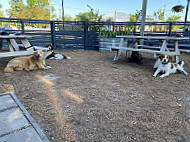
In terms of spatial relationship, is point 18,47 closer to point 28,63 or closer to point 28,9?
point 28,63

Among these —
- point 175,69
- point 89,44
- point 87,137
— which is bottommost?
point 87,137

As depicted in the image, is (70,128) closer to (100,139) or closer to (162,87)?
(100,139)

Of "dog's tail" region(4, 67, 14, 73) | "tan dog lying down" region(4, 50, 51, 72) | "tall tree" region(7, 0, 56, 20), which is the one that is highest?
"tall tree" region(7, 0, 56, 20)

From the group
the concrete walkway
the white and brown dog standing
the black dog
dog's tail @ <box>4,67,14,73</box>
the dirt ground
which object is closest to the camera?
the concrete walkway

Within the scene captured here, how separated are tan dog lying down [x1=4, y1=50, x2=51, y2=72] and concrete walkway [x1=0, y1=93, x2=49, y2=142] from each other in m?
1.93

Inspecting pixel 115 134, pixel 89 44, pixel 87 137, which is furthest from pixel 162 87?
pixel 89 44

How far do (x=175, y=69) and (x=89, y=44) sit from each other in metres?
4.86

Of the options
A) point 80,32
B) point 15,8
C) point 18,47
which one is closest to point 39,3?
point 15,8

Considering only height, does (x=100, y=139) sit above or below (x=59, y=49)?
below

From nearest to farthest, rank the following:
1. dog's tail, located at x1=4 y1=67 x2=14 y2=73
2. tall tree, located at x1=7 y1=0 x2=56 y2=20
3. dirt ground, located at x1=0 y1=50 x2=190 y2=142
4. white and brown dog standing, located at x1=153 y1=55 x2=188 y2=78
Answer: dirt ground, located at x1=0 y1=50 x2=190 y2=142
white and brown dog standing, located at x1=153 y1=55 x2=188 y2=78
dog's tail, located at x1=4 y1=67 x2=14 y2=73
tall tree, located at x1=7 y1=0 x2=56 y2=20

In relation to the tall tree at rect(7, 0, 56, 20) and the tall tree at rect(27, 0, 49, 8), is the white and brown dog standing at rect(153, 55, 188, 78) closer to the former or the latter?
the tall tree at rect(7, 0, 56, 20)

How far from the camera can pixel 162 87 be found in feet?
9.25

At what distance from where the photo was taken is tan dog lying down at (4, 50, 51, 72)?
12.0 ft

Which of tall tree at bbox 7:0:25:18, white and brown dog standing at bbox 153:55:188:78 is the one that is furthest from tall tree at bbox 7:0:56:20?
white and brown dog standing at bbox 153:55:188:78
